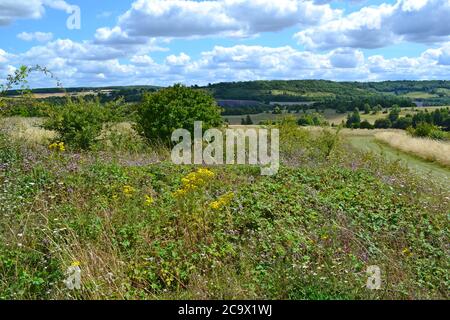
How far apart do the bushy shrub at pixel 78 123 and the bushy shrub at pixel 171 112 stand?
1569mm

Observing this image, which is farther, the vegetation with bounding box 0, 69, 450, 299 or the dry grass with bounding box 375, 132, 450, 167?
the dry grass with bounding box 375, 132, 450, 167

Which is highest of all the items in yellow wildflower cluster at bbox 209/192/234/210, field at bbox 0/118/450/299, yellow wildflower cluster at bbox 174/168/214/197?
yellow wildflower cluster at bbox 174/168/214/197

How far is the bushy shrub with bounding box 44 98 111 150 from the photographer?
1232 centimetres

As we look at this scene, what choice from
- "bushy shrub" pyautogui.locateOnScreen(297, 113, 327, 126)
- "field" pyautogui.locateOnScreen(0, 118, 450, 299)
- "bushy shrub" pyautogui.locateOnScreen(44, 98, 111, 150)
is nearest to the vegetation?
"field" pyautogui.locateOnScreen(0, 118, 450, 299)

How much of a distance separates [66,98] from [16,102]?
280cm

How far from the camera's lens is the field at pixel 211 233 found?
4.36 m

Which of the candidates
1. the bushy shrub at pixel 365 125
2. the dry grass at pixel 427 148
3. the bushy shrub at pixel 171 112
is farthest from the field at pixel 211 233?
the bushy shrub at pixel 365 125

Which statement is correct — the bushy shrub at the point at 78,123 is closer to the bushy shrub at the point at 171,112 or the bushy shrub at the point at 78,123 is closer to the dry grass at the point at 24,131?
the dry grass at the point at 24,131

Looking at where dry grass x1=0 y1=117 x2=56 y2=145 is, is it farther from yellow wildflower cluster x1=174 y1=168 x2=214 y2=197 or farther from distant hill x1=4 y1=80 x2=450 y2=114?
distant hill x1=4 y1=80 x2=450 y2=114

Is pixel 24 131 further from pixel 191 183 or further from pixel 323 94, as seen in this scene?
pixel 323 94

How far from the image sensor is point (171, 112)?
14.0m

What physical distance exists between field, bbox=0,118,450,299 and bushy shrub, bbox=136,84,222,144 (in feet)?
18.3
